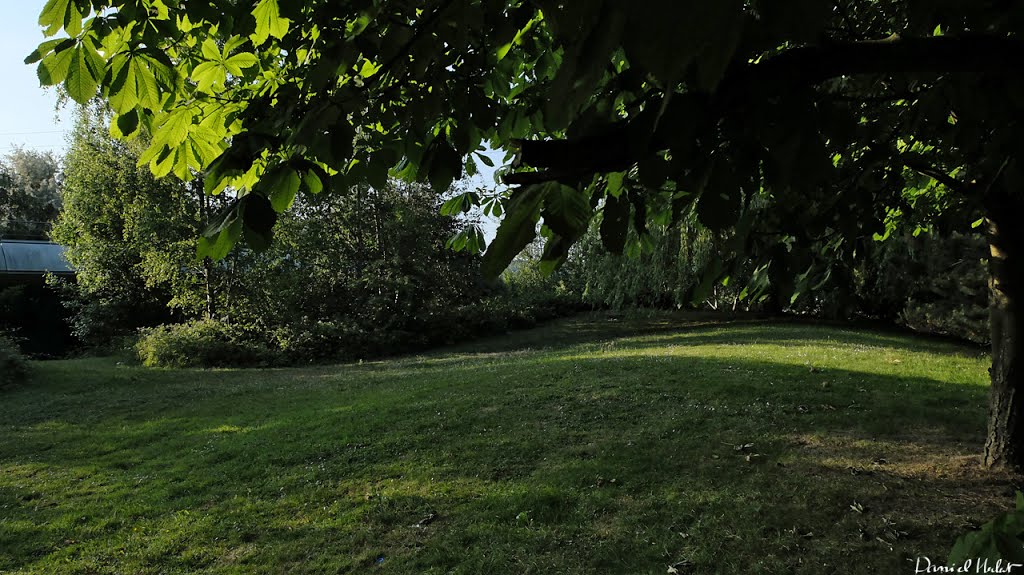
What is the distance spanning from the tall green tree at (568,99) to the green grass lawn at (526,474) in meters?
2.15

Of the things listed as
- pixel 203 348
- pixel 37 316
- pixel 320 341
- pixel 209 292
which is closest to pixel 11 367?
pixel 203 348

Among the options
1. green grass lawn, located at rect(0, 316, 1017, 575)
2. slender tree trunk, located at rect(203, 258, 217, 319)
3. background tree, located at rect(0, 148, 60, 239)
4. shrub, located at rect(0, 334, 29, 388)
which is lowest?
green grass lawn, located at rect(0, 316, 1017, 575)

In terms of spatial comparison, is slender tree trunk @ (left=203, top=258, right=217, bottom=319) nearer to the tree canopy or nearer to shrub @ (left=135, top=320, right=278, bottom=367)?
shrub @ (left=135, top=320, right=278, bottom=367)

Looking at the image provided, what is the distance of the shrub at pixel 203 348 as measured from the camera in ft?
47.9

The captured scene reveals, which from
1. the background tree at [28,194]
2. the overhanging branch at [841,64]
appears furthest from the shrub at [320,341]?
the background tree at [28,194]

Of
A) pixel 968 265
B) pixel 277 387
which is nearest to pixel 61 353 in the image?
pixel 277 387

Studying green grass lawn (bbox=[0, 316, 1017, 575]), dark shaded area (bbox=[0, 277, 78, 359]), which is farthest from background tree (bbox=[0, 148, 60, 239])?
green grass lawn (bbox=[0, 316, 1017, 575])

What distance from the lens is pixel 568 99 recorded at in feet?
1.89

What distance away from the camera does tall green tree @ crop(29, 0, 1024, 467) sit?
626mm

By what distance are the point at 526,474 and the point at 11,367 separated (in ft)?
36.5

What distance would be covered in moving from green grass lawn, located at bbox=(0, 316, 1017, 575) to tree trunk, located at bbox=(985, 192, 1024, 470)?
263mm

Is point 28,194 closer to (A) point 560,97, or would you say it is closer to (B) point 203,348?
(B) point 203,348

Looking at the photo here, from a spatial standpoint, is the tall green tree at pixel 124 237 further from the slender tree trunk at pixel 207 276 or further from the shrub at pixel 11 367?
the shrub at pixel 11 367

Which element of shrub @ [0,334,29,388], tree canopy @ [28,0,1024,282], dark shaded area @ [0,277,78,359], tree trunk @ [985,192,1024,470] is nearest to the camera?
tree canopy @ [28,0,1024,282]
